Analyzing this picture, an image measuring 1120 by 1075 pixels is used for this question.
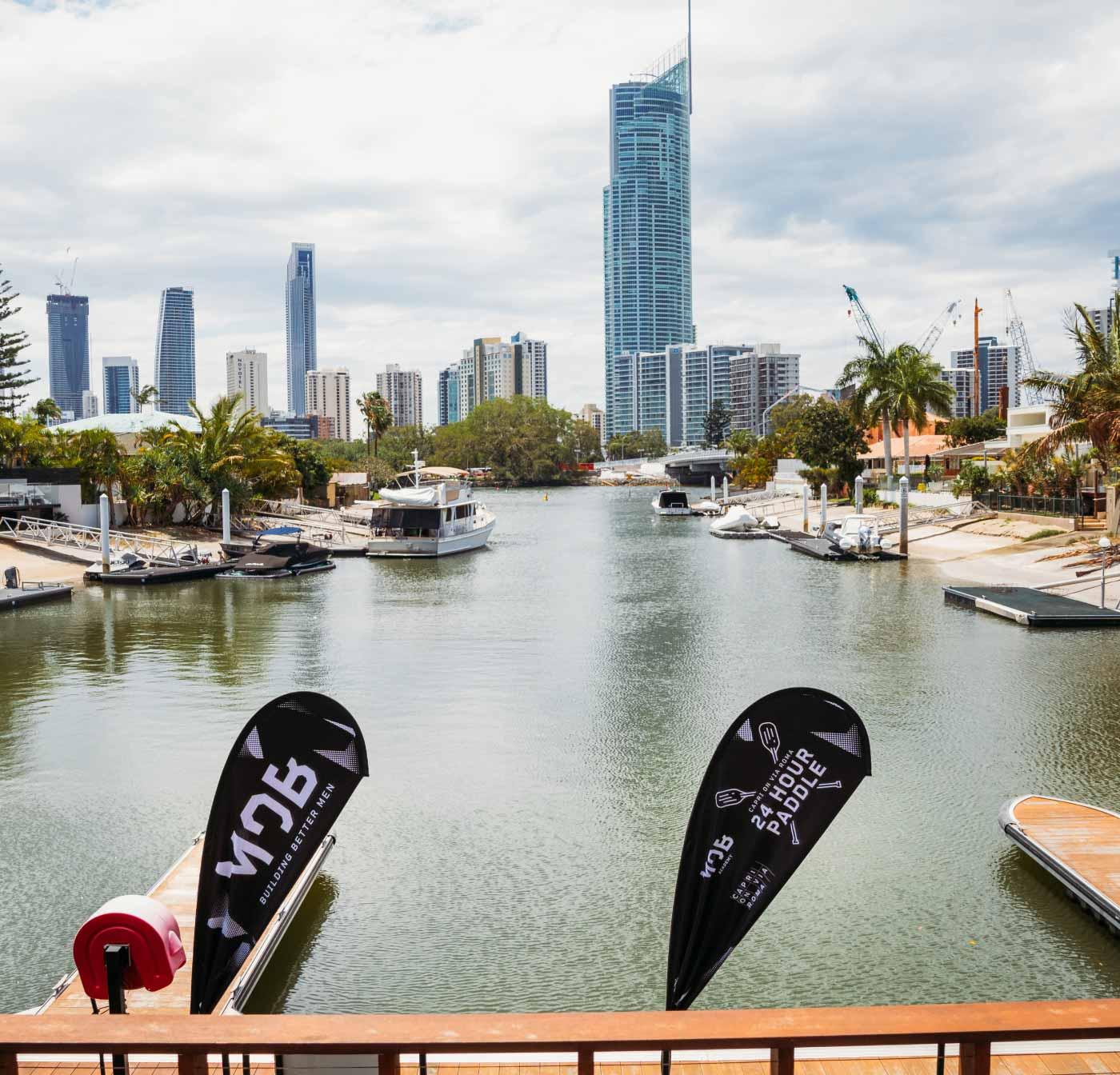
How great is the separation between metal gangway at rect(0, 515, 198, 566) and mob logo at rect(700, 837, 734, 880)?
3985 centimetres

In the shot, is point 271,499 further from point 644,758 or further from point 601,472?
point 601,472

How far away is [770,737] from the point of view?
21.6 feet

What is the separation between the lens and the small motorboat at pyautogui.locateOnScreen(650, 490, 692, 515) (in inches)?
3467

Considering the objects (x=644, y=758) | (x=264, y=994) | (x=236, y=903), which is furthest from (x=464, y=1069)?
(x=644, y=758)

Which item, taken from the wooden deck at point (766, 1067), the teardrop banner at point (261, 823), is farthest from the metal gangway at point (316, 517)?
the wooden deck at point (766, 1067)

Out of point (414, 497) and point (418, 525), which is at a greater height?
point (414, 497)

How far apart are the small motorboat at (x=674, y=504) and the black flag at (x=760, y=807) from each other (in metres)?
81.5

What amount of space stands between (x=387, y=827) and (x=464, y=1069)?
22.2 feet

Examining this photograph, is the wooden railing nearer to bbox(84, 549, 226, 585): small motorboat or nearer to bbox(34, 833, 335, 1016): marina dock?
bbox(34, 833, 335, 1016): marina dock

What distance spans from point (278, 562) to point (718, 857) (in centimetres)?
3868

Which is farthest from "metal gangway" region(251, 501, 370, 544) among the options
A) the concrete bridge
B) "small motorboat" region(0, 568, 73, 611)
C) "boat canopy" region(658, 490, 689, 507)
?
the concrete bridge

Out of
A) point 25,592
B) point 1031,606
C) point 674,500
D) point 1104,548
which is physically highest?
point 674,500

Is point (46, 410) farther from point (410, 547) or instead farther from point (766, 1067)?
point (766, 1067)

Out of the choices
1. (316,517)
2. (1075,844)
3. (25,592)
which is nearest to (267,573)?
(25,592)
